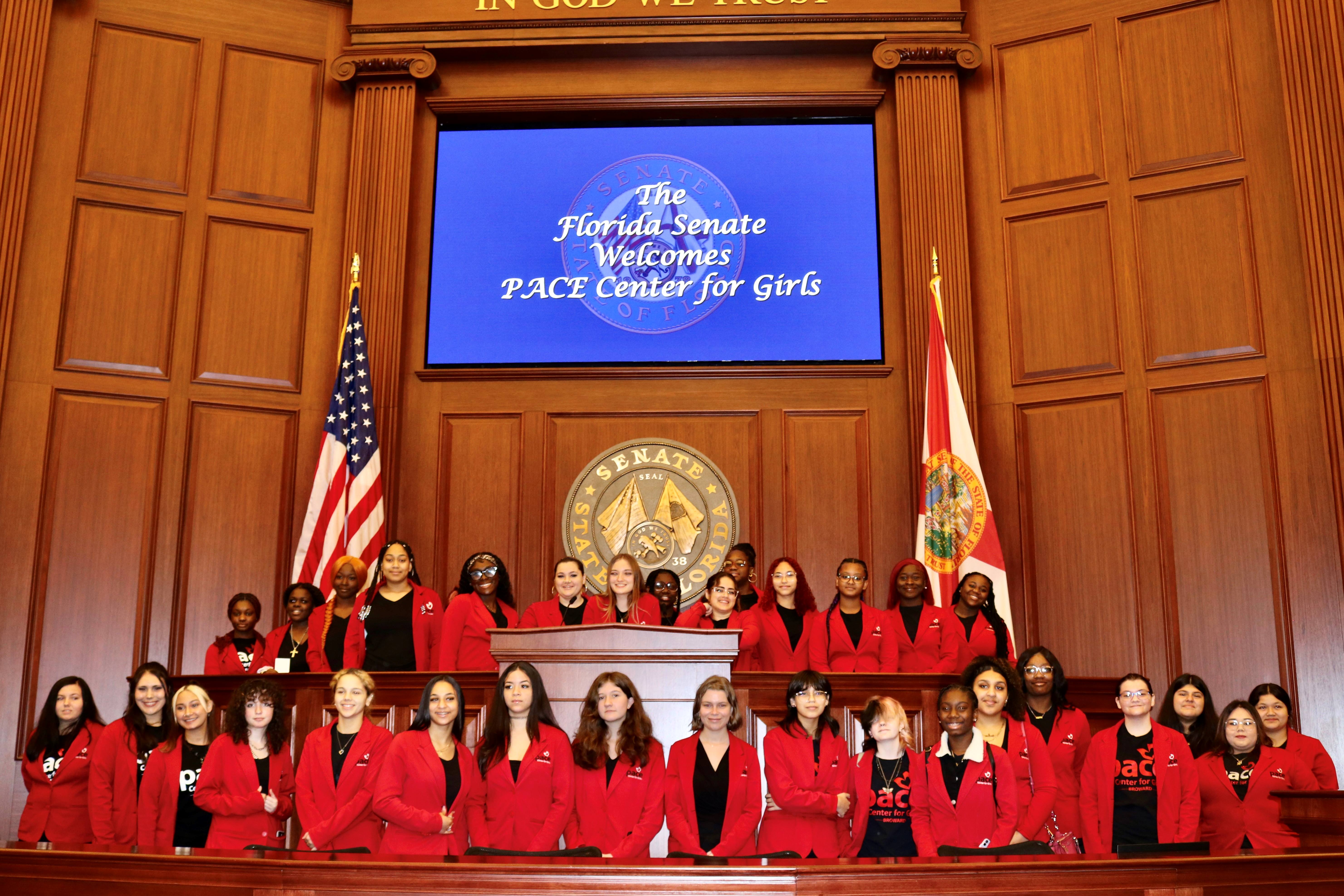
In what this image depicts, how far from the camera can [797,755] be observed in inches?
203

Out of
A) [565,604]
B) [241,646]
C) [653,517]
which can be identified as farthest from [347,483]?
[565,604]

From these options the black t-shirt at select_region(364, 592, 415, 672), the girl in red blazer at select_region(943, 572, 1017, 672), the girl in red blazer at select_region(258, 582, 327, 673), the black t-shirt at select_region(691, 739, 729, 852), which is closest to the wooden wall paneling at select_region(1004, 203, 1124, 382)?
the girl in red blazer at select_region(943, 572, 1017, 672)

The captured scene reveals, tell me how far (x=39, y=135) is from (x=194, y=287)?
1.47 m

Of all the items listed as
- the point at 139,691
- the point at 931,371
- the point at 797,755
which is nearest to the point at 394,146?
the point at 931,371

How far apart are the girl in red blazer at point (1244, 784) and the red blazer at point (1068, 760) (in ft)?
1.73

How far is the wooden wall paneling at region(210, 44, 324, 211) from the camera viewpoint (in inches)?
358

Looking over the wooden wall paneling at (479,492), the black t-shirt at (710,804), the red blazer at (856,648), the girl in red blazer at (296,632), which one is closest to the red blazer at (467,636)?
the girl in red blazer at (296,632)

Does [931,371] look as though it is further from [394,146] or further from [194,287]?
[194,287]

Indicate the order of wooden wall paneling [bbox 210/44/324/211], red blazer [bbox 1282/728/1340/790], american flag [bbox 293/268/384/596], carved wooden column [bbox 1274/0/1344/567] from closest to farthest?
red blazer [bbox 1282/728/1340/790] → carved wooden column [bbox 1274/0/1344/567] → american flag [bbox 293/268/384/596] → wooden wall paneling [bbox 210/44/324/211]

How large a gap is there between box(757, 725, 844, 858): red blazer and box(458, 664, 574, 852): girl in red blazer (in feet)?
2.73

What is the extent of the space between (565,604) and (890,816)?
2.40 metres

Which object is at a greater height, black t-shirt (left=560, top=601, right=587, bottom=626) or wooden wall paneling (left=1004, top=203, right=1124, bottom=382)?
wooden wall paneling (left=1004, top=203, right=1124, bottom=382)

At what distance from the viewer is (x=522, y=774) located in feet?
16.2

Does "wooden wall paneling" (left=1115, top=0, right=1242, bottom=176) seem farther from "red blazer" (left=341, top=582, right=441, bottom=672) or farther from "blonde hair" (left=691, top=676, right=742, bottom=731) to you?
"red blazer" (left=341, top=582, right=441, bottom=672)
